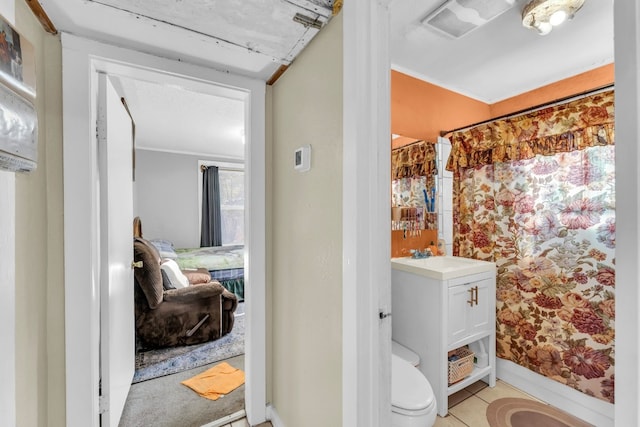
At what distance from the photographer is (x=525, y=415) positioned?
1.79 metres

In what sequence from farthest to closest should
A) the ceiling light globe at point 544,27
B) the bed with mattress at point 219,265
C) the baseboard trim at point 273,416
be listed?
1. the bed with mattress at point 219,265
2. the baseboard trim at point 273,416
3. the ceiling light globe at point 544,27

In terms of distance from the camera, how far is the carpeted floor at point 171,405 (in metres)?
1.68

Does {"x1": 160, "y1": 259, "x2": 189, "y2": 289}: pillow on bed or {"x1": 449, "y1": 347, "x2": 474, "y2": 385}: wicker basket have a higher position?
{"x1": 160, "y1": 259, "x2": 189, "y2": 289}: pillow on bed

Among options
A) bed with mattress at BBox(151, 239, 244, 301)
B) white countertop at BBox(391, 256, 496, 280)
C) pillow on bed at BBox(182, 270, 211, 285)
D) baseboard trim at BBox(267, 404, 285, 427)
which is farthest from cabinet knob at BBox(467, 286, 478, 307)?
bed with mattress at BBox(151, 239, 244, 301)

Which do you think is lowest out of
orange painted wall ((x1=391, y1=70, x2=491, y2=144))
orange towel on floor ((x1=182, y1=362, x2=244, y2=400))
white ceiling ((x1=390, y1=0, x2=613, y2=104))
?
orange towel on floor ((x1=182, y1=362, x2=244, y2=400))

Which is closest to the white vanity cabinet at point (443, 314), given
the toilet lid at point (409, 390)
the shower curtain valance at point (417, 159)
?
the toilet lid at point (409, 390)

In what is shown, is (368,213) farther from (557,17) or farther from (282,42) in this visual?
(557,17)

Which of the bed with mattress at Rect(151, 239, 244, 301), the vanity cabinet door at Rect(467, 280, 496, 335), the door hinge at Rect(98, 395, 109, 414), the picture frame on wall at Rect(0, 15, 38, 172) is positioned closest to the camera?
the picture frame on wall at Rect(0, 15, 38, 172)

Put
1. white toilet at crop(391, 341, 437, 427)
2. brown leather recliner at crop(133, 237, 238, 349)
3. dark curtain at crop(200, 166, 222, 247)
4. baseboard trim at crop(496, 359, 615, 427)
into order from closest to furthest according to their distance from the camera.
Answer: white toilet at crop(391, 341, 437, 427) < baseboard trim at crop(496, 359, 615, 427) < brown leather recliner at crop(133, 237, 238, 349) < dark curtain at crop(200, 166, 222, 247)

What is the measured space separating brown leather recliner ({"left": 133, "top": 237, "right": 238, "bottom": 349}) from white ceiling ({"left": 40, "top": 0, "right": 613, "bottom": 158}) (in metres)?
1.45

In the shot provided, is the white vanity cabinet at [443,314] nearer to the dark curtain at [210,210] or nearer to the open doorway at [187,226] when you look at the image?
the open doorway at [187,226]

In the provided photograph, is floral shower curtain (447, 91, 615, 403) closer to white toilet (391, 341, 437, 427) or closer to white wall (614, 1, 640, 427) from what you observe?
white toilet (391, 341, 437, 427)

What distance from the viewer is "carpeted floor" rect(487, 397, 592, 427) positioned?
171 centimetres

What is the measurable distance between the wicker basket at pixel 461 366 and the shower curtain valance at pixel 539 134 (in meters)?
1.48
